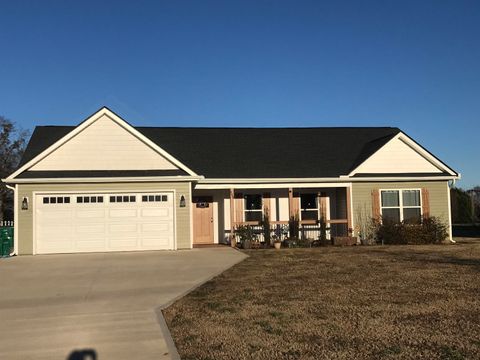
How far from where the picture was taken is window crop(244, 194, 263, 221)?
70.6ft

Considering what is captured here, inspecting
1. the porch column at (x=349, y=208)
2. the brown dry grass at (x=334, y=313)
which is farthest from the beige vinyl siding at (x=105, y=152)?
the brown dry grass at (x=334, y=313)

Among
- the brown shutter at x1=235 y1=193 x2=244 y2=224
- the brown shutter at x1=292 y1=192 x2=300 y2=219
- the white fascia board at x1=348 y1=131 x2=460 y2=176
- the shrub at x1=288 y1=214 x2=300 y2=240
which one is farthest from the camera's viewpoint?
the brown shutter at x1=292 y1=192 x2=300 y2=219

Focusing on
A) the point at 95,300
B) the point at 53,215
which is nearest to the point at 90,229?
the point at 53,215

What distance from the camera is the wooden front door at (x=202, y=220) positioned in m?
21.4

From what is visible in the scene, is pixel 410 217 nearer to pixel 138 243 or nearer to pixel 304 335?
pixel 138 243

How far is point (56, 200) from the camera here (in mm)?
17875

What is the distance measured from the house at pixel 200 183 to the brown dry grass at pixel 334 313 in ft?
22.2

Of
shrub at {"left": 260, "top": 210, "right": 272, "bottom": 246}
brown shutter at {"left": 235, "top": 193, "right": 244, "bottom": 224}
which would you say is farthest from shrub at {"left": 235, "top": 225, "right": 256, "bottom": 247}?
brown shutter at {"left": 235, "top": 193, "right": 244, "bottom": 224}

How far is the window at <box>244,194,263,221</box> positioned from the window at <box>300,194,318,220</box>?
1863 millimetres

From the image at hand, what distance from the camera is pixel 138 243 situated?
18.2 m

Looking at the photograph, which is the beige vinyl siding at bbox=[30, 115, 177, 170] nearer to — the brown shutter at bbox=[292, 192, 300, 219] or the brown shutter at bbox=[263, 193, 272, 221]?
the brown shutter at bbox=[263, 193, 272, 221]

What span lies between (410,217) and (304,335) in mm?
16042

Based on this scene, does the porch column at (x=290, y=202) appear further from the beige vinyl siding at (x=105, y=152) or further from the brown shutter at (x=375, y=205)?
the beige vinyl siding at (x=105, y=152)

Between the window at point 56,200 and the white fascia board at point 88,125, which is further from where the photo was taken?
the white fascia board at point 88,125
